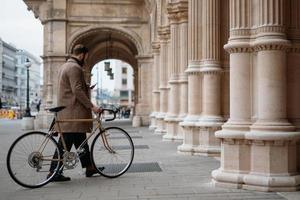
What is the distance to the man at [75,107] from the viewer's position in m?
8.68

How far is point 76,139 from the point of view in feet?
29.0

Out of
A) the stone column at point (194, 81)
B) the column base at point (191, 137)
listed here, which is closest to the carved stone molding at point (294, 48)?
the stone column at point (194, 81)

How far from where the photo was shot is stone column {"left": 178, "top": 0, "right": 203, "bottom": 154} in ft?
43.0

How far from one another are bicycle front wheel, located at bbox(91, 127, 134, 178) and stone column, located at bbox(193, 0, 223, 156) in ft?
11.9

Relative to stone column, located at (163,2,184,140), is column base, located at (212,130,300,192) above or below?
below

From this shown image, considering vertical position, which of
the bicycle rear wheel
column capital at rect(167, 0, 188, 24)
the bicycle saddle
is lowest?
the bicycle rear wheel

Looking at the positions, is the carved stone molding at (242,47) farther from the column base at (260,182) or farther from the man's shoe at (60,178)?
the man's shoe at (60,178)

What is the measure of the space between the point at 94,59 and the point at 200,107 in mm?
38043

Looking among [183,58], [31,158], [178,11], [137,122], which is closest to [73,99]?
[31,158]

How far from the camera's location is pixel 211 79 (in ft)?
41.2

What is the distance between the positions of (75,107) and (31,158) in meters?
1.11

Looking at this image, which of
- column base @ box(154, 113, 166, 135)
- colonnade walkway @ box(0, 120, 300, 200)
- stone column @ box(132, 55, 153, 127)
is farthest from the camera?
stone column @ box(132, 55, 153, 127)

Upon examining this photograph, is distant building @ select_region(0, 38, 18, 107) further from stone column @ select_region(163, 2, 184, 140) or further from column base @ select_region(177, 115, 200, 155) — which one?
column base @ select_region(177, 115, 200, 155)

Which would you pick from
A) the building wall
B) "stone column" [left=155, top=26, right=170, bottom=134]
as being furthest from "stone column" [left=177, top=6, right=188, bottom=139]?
the building wall
